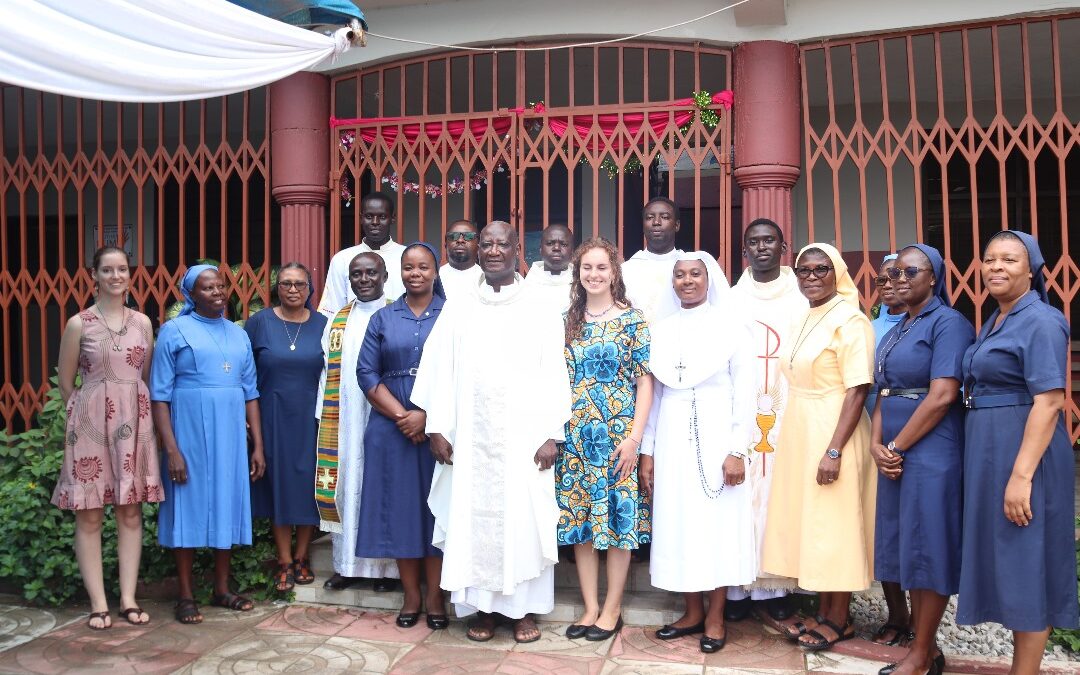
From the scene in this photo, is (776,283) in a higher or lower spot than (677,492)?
higher

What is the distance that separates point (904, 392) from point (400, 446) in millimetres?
2230

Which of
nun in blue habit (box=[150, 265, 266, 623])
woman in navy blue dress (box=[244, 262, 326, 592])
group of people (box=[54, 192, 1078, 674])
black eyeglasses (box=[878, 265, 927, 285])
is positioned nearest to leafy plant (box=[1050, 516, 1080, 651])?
group of people (box=[54, 192, 1078, 674])

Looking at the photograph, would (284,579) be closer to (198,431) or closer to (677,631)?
(198,431)

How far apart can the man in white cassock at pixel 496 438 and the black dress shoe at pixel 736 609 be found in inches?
33.6

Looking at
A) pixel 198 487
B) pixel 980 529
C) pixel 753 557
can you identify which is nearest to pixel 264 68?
pixel 198 487

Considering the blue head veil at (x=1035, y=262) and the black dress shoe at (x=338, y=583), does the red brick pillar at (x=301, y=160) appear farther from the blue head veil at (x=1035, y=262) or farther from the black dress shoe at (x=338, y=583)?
the blue head veil at (x=1035, y=262)

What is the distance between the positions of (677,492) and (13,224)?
9.25 meters

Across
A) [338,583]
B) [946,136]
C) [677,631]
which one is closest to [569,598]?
[677,631]

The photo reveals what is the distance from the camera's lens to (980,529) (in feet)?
10.9

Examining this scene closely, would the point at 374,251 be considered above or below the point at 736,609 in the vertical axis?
above

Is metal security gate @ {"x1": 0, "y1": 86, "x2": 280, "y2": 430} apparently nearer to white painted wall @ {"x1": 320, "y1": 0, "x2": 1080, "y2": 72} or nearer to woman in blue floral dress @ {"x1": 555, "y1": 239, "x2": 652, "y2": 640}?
white painted wall @ {"x1": 320, "y1": 0, "x2": 1080, "y2": 72}

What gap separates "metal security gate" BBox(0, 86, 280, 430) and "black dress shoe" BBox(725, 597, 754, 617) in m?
3.68

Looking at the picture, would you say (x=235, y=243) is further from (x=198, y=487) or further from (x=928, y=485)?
(x=928, y=485)

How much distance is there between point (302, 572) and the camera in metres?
4.85
